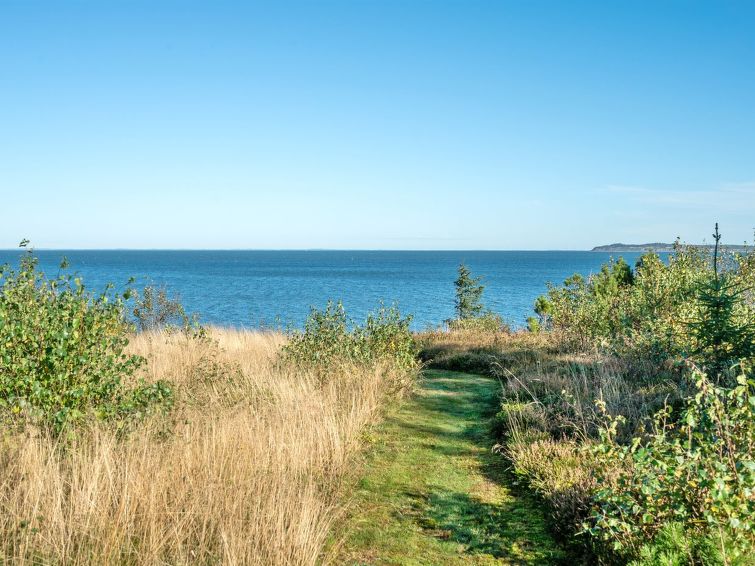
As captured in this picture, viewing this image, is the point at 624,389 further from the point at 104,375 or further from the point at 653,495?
the point at 104,375

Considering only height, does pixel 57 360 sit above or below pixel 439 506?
above

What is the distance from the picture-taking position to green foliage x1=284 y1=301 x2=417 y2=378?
1160 centimetres

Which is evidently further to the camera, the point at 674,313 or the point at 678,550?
the point at 674,313

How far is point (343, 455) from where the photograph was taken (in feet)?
23.8

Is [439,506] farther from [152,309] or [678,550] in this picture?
[152,309]

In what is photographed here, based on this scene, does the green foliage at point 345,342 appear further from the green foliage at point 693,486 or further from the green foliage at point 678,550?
the green foliage at point 678,550

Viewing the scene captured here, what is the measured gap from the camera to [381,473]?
7.48 m

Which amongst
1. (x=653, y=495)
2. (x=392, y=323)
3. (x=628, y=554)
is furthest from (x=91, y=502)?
(x=392, y=323)

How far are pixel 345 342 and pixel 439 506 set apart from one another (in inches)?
235

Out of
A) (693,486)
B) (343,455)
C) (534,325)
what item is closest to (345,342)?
(343,455)

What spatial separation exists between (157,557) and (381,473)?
12.4 ft

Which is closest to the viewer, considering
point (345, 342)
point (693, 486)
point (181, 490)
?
point (693, 486)

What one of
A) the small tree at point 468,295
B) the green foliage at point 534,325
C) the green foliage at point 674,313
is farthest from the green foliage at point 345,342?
the small tree at point 468,295

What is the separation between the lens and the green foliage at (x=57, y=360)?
6312mm
